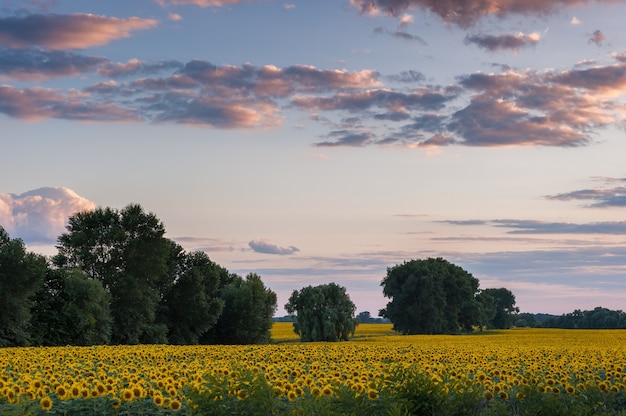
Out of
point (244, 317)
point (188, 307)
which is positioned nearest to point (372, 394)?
point (188, 307)

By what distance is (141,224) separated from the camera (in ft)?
→ 266

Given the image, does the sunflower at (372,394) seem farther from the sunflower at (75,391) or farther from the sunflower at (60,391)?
the sunflower at (60,391)

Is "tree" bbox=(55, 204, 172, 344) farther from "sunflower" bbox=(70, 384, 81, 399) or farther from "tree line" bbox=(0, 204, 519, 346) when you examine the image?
"sunflower" bbox=(70, 384, 81, 399)

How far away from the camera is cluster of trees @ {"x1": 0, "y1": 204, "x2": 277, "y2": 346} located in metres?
63.1

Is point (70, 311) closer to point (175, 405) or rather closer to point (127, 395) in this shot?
point (127, 395)

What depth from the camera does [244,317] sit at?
296 feet

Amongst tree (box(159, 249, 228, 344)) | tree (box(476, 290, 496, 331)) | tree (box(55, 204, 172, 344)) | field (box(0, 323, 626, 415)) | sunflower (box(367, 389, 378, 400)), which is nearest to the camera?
field (box(0, 323, 626, 415))

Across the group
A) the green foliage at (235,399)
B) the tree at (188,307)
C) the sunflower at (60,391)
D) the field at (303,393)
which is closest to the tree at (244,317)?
the tree at (188,307)

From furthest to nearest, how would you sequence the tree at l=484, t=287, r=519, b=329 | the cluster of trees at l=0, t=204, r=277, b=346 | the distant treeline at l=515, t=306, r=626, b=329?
the tree at l=484, t=287, r=519, b=329 < the distant treeline at l=515, t=306, r=626, b=329 < the cluster of trees at l=0, t=204, r=277, b=346

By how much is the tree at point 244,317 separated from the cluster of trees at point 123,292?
117mm

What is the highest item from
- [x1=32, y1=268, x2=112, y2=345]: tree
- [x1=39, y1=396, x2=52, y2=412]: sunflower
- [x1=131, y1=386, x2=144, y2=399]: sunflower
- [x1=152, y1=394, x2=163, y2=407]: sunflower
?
[x1=32, y1=268, x2=112, y2=345]: tree

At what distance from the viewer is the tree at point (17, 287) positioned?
60938 mm

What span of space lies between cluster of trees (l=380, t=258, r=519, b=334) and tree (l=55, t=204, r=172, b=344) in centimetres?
5197

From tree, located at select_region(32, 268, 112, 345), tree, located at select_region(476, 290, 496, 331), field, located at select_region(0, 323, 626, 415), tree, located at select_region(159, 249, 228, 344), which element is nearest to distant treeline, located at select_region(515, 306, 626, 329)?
tree, located at select_region(476, 290, 496, 331)
